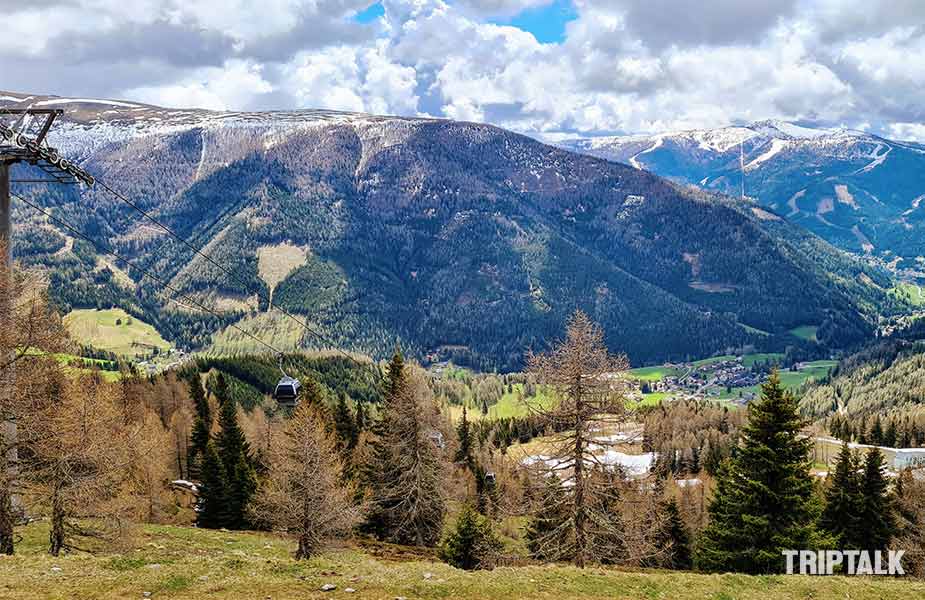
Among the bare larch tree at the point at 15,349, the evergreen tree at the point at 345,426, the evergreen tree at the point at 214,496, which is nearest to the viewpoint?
the bare larch tree at the point at 15,349

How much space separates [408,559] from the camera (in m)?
48.7

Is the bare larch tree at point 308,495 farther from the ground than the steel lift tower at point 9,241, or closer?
closer

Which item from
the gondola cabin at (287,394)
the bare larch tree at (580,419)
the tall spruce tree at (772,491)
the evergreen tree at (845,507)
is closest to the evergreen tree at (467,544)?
the bare larch tree at (580,419)

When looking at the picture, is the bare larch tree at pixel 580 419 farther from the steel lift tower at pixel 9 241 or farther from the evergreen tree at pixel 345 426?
the evergreen tree at pixel 345 426

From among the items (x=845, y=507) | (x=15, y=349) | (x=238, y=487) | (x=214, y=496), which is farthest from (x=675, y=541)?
(x=15, y=349)

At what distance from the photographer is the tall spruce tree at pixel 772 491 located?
37.3 m

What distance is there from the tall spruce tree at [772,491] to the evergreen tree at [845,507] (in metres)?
20.5

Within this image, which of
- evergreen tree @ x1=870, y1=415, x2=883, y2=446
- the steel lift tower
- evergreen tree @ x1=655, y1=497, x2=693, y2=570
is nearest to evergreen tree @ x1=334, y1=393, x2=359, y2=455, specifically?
evergreen tree @ x1=655, y1=497, x2=693, y2=570

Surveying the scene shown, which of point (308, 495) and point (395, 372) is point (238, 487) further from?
point (308, 495)

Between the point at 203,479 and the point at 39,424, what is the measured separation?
118ft

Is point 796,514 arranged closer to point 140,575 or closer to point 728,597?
point 728,597

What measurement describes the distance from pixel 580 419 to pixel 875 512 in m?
38.0

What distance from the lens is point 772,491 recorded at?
37812 mm

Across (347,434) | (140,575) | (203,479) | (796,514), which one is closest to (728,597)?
(796,514)
